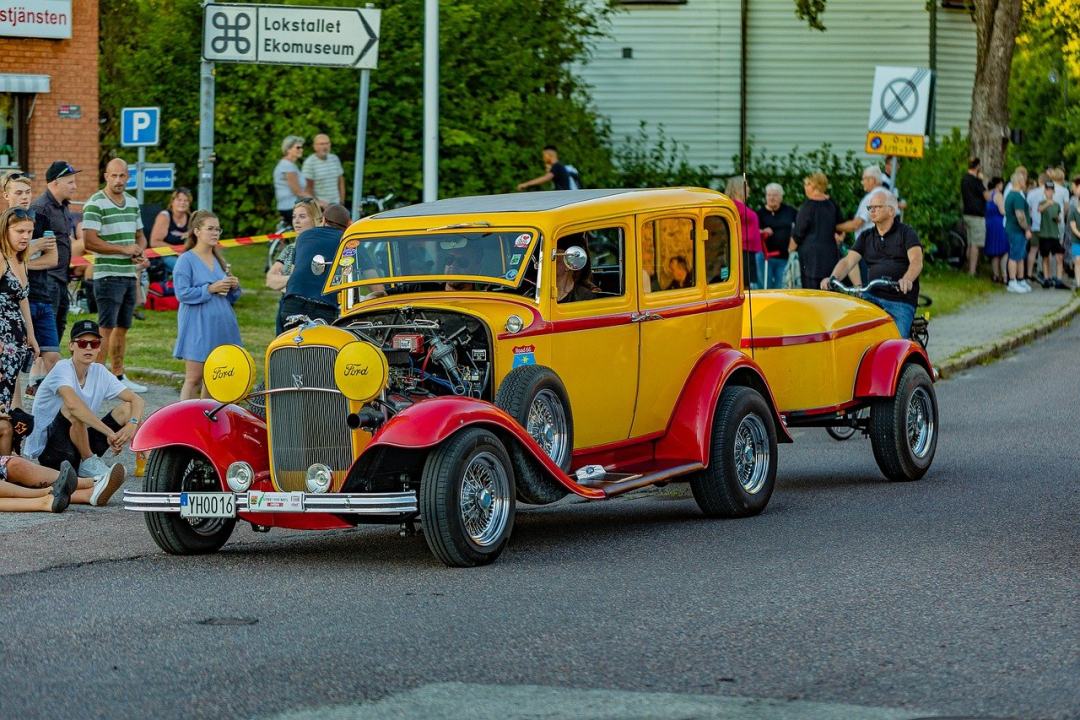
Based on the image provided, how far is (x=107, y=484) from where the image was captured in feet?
36.2

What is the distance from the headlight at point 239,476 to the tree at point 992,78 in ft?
89.2

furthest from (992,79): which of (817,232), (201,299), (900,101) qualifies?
(201,299)

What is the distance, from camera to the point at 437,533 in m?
8.85

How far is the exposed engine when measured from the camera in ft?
31.5

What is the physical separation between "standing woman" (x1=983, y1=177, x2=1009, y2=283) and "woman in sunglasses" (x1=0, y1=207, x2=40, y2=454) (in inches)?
904

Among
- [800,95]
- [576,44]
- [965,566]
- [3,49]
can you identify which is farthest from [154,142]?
[800,95]

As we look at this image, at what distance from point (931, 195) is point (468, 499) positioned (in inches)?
1015

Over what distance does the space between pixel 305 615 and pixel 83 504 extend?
3.87 m

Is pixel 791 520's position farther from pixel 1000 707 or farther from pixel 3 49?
pixel 3 49

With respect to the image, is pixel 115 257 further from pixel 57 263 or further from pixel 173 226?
pixel 173 226

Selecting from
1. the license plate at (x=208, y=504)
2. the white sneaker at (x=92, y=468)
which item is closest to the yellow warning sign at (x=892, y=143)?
the white sneaker at (x=92, y=468)

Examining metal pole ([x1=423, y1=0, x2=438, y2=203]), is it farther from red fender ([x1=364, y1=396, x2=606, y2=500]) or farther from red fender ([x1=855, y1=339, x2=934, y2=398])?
red fender ([x1=364, y1=396, x2=606, y2=500])

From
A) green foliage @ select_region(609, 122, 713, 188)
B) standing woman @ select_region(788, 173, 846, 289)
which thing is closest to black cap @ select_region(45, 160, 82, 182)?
standing woman @ select_region(788, 173, 846, 289)

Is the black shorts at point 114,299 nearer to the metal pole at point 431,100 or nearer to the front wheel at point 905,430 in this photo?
the metal pole at point 431,100
